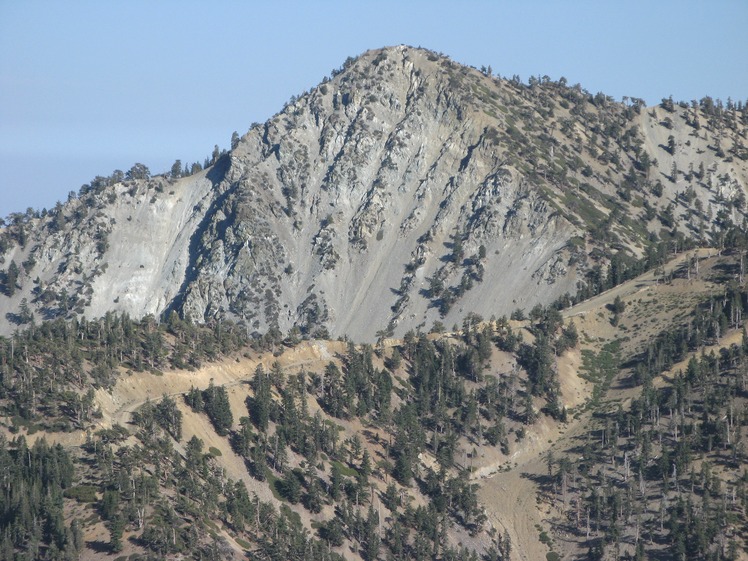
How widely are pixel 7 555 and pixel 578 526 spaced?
85.2 meters

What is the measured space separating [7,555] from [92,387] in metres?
44.0

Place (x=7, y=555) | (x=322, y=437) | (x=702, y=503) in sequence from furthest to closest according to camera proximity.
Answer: (x=322, y=437)
(x=702, y=503)
(x=7, y=555)

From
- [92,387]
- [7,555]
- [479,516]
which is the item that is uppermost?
[92,387]

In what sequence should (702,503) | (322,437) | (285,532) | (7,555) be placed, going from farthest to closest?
(322,437) < (702,503) < (285,532) < (7,555)

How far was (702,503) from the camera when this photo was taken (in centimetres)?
18650

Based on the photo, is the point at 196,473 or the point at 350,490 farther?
the point at 350,490

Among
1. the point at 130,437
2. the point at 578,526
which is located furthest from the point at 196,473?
the point at 578,526

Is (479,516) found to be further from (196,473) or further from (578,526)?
(196,473)

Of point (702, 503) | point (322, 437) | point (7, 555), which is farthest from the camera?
point (322, 437)

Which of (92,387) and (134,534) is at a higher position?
(92,387)

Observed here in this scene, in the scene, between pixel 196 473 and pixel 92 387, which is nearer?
pixel 196 473

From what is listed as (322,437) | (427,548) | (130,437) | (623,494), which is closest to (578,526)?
(623,494)

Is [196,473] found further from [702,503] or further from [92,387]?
[702,503]

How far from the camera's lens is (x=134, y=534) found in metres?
156
